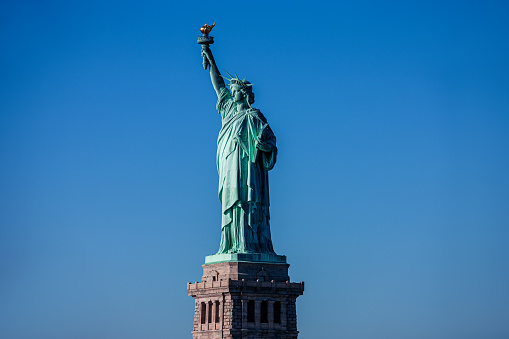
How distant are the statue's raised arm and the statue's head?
838 mm

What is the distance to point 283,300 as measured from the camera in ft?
218

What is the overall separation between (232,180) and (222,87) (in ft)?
17.4

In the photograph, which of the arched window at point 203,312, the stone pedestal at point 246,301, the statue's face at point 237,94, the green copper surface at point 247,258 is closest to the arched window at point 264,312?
the stone pedestal at point 246,301

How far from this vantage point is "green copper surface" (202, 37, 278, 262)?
66.9m

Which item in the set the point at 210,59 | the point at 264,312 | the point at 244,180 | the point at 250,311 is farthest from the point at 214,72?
the point at 264,312

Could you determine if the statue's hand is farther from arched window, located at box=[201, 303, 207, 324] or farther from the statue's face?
arched window, located at box=[201, 303, 207, 324]

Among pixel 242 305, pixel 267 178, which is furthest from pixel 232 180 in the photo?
pixel 242 305

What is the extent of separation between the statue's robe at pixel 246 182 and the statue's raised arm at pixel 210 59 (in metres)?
2.25

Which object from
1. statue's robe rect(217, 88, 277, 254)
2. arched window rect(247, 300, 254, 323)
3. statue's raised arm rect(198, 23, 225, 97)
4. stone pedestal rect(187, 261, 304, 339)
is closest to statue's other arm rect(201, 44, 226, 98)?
statue's raised arm rect(198, 23, 225, 97)

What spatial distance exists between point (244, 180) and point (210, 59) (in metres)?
6.69

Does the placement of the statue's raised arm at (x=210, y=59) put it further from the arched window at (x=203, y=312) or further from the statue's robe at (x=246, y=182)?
the arched window at (x=203, y=312)

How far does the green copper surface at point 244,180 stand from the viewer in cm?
6688

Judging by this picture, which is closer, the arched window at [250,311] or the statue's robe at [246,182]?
the arched window at [250,311]

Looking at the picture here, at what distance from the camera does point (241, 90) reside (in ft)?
226
